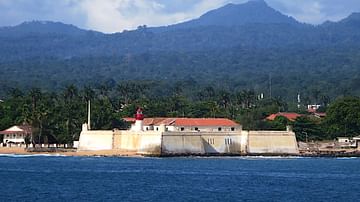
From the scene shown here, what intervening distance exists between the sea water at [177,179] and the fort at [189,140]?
1.70 meters

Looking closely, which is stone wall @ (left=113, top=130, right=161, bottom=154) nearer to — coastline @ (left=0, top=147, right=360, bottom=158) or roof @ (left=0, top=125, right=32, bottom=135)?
coastline @ (left=0, top=147, right=360, bottom=158)

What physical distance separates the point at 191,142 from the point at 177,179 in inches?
784

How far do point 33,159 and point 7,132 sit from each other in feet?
49.2

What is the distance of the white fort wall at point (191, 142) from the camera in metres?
70.2

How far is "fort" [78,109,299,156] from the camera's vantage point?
231 feet

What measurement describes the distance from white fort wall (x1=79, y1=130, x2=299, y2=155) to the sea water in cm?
164

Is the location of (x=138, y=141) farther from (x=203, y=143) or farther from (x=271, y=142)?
(x=271, y=142)

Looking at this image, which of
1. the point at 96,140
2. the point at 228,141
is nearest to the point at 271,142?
the point at 228,141

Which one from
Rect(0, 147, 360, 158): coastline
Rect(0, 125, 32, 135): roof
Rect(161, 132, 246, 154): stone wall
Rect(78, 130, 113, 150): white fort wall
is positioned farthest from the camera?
Rect(0, 125, 32, 135): roof

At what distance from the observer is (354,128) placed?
3583 inches

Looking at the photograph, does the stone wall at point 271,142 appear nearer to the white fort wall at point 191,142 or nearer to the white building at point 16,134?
the white fort wall at point 191,142

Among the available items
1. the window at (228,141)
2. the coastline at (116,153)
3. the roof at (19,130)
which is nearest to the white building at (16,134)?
the roof at (19,130)

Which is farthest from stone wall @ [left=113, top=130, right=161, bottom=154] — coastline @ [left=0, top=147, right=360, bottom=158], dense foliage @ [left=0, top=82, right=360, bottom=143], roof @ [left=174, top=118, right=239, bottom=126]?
dense foliage @ [left=0, top=82, right=360, bottom=143]

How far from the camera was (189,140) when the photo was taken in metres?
70.8
